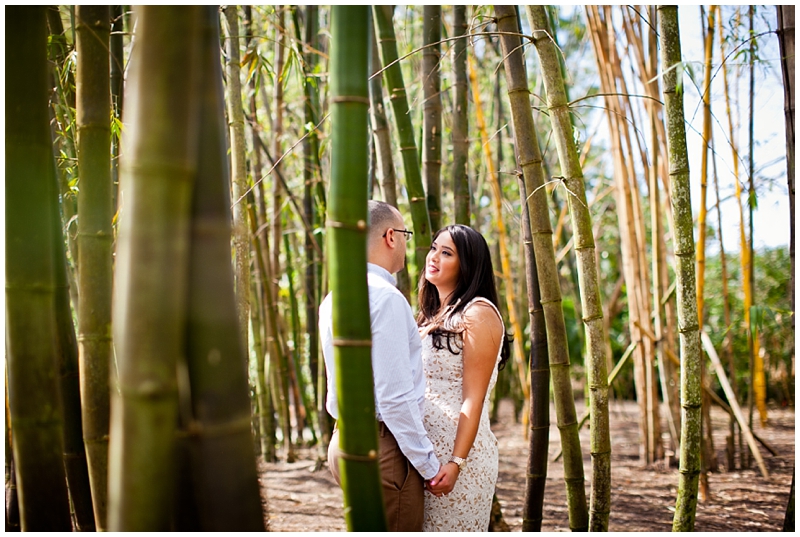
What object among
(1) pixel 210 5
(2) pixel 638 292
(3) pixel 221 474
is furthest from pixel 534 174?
(2) pixel 638 292

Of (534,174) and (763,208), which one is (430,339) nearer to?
(534,174)

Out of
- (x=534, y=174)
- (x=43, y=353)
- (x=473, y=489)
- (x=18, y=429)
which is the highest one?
(x=534, y=174)

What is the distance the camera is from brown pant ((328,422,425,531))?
4.50 ft

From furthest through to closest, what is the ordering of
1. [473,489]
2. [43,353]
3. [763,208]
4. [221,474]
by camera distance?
[763,208] → [473,489] → [43,353] → [221,474]

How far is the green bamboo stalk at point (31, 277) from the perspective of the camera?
2.95 ft

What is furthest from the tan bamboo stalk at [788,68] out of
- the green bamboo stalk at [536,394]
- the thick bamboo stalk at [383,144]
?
the thick bamboo stalk at [383,144]

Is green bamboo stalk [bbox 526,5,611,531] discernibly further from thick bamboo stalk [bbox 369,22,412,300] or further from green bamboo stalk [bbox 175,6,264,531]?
green bamboo stalk [bbox 175,6,264,531]

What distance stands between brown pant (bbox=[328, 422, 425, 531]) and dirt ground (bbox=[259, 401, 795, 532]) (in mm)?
1293

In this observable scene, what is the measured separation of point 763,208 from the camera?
10.1 ft

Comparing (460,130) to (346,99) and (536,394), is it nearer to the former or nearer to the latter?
(536,394)

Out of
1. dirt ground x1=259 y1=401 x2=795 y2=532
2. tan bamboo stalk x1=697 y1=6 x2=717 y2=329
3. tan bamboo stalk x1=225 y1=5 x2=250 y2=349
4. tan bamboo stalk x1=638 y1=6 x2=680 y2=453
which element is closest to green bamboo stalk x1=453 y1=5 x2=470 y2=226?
tan bamboo stalk x1=225 y1=5 x2=250 y2=349

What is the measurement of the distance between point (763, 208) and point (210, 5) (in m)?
2.95

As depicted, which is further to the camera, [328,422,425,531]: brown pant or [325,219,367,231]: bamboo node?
[328,422,425,531]: brown pant

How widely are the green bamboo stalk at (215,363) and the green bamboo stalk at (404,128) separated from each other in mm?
1132
